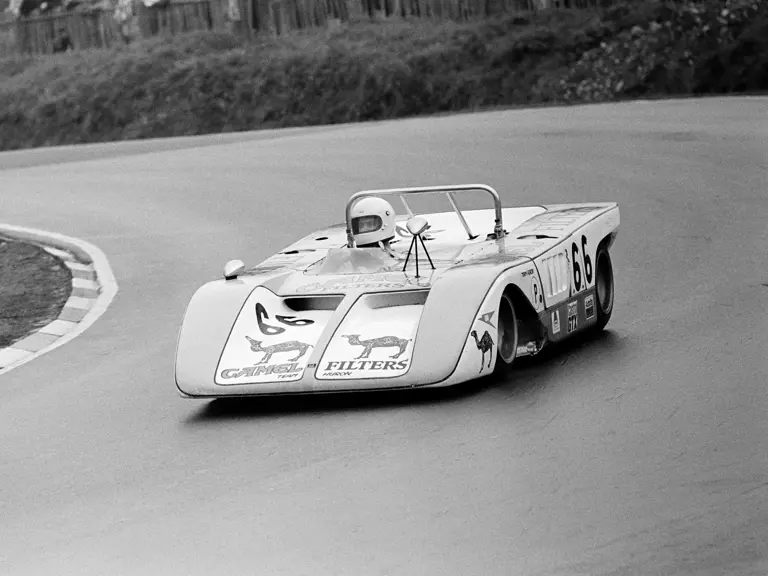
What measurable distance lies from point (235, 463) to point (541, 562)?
85.5 inches

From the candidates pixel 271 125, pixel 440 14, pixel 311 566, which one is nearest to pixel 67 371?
pixel 311 566

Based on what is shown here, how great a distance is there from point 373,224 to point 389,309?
0.98m

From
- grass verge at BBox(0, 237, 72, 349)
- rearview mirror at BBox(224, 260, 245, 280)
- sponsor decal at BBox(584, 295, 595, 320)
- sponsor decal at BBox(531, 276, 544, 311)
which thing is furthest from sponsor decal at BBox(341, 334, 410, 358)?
grass verge at BBox(0, 237, 72, 349)

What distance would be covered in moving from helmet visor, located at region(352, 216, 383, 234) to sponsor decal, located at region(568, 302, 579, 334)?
49.9 inches

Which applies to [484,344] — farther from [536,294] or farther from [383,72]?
[383,72]

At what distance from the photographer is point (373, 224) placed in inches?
354

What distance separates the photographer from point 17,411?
8594mm

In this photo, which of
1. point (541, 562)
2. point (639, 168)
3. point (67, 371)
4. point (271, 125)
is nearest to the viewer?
point (541, 562)

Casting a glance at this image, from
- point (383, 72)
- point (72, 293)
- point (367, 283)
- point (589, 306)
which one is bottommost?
point (383, 72)

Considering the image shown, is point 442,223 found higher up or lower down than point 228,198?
higher up

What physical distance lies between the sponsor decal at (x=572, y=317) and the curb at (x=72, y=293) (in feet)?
12.4

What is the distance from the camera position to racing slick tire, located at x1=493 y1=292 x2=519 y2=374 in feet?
26.7

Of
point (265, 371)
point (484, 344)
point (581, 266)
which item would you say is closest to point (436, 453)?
point (484, 344)

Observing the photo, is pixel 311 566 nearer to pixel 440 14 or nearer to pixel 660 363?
pixel 660 363
